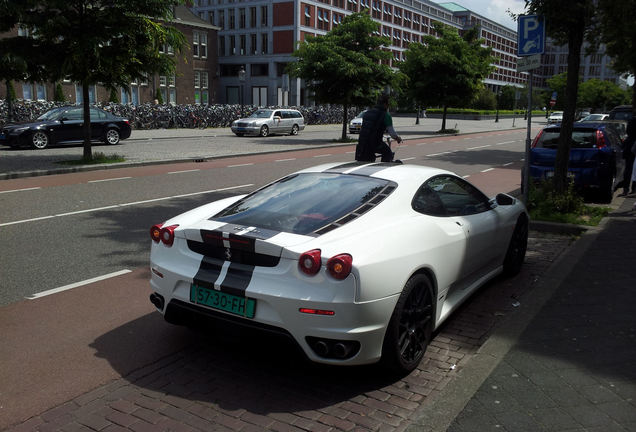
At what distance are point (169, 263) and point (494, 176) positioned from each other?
13179 mm

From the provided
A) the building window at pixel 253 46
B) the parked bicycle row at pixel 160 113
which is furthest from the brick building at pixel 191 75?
the parked bicycle row at pixel 160 113

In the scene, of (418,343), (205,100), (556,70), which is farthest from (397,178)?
(556,70)

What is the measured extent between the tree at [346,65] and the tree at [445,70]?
9548mm

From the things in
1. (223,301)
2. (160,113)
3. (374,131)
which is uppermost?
(160,113)

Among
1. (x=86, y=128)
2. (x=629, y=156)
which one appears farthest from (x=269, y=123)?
(x=629, y=156)

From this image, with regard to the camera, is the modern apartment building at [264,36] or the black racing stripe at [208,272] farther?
the modern apartment building at [264,36]

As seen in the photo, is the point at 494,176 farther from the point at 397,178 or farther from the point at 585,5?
the point at 397,178

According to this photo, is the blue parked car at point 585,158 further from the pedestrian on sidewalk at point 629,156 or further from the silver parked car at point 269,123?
the silver parked car at point 269,123

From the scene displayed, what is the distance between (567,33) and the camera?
9.38 m

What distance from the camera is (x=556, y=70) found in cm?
14725

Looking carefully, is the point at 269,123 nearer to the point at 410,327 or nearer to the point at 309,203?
the point at 309,203

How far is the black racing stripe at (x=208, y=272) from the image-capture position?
3703 mm

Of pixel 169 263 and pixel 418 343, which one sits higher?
pixel 169 263

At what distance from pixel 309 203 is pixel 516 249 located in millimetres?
2905
